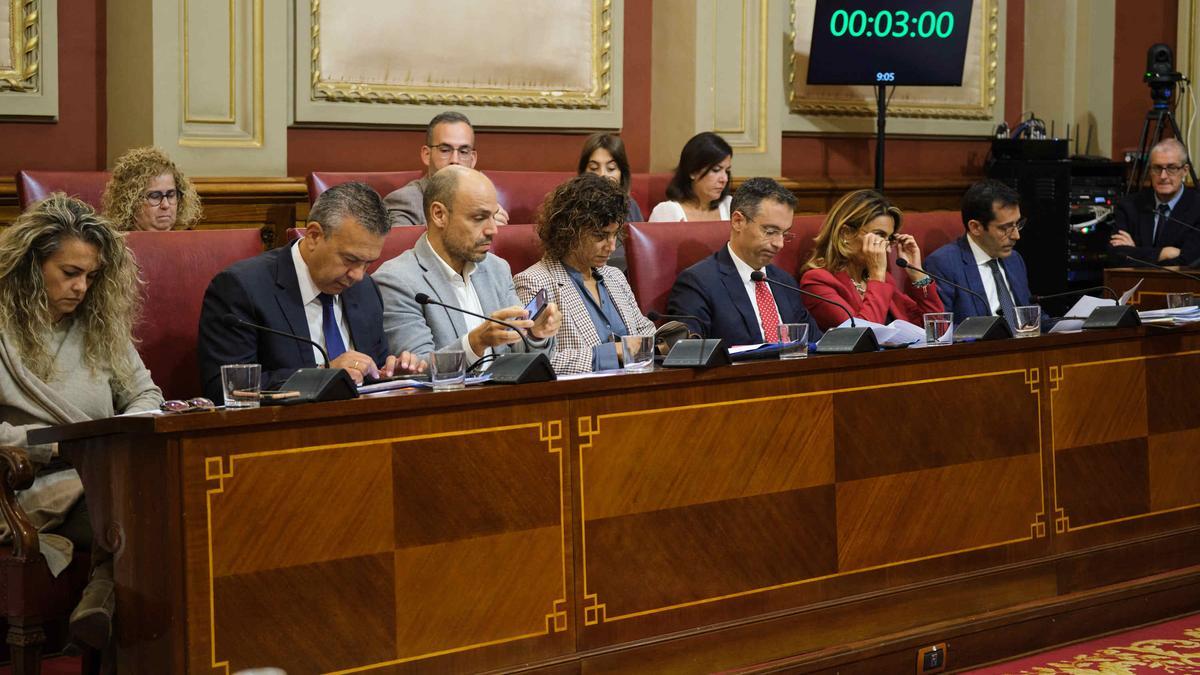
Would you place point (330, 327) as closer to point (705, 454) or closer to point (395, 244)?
point (395, 244)

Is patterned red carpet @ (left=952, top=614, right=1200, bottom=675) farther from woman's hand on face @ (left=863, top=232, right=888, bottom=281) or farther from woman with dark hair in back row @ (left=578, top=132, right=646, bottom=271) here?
woman with dark hair in back row @ (left=578, top=132, right=646, bottom=271)

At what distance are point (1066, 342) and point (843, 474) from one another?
893 millimetres

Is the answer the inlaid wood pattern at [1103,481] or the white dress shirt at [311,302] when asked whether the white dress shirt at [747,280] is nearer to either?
the inlaid wood pattern at [1103,481]

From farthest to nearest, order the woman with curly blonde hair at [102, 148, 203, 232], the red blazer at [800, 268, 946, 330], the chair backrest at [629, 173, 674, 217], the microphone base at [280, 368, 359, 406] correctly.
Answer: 1. the chair backrest at [629, 173, 674, 217]
2. the red blazer at [800, 268, 946, 330]
3. the woman with curly blonde hair at [102, 148, 203, 232]
4. the microphone base at [280, 368, 359, 406]

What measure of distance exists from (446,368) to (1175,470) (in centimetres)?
228

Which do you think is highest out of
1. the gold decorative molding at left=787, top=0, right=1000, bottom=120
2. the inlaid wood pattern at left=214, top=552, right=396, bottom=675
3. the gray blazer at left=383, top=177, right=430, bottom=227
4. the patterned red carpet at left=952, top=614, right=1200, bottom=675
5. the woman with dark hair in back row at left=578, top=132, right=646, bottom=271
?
the gold decorative molding at left=787, top=0, right=1000, bottom=120

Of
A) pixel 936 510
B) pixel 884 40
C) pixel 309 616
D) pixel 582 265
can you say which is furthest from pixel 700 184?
pixel 309 616

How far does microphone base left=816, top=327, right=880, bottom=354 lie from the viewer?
11.3ft

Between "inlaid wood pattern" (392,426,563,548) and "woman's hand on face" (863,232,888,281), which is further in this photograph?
"woman's hand on face" (863,232,888,281)

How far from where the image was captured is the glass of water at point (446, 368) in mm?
2875

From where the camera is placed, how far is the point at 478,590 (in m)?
2.82

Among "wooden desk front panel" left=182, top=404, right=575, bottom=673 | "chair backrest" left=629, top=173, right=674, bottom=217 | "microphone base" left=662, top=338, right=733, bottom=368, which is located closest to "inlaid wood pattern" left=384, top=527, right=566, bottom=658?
"wooden desk front panel" left=182, top=404, right=575, bottom=673

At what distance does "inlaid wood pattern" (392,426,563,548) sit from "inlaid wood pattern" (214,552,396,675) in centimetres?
11

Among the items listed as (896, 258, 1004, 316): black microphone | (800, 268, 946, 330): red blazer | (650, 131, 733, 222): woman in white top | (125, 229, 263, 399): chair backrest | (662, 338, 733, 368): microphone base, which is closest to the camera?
(662, 338, 733, 368): microphone base
